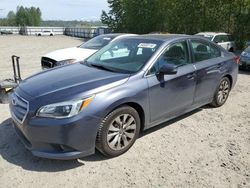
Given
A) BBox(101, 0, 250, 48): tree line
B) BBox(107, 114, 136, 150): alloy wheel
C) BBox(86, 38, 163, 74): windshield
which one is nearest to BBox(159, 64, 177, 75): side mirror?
BBox(86, 38, 163, 74): windshield

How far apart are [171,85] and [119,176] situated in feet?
5.33

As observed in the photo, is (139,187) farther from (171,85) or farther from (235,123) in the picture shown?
(235,123)

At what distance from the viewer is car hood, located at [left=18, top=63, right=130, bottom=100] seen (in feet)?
10.6

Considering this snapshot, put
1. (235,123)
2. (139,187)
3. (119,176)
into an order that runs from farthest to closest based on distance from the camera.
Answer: (235,123) → (119,176) → (139,187)

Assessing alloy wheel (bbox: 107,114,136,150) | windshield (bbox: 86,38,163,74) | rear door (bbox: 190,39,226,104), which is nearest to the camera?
alloy wheel (bbox: 107,114,136,150)

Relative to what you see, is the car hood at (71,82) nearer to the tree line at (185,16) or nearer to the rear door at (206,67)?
the rear door at (206,67)

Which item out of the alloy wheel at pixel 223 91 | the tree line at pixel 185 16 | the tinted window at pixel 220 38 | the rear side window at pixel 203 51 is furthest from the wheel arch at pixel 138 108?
the tree line at pixel 185 16

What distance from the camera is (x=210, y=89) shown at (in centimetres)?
494

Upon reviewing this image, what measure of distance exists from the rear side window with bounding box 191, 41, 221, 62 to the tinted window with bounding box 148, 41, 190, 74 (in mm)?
236

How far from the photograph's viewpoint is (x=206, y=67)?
4.70 m

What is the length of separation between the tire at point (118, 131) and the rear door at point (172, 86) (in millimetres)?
368

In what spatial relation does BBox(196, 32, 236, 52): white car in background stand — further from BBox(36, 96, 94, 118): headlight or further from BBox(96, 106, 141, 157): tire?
BBox(36, 96, 94, 118): headlight

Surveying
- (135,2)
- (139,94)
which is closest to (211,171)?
(139,94)

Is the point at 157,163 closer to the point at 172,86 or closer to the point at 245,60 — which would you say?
the point at 172,86
